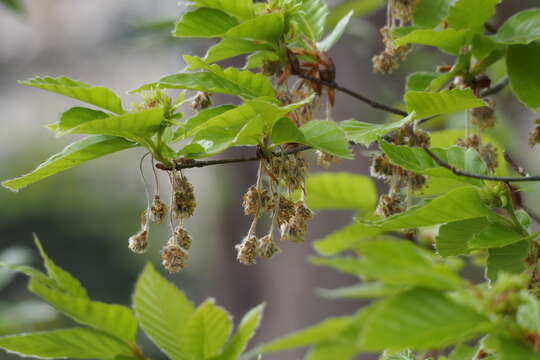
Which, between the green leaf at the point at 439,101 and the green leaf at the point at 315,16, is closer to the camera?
the green leaf at the point at 439,101

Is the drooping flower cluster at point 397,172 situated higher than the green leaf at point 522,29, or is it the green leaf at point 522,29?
the green leaf at point 522,29

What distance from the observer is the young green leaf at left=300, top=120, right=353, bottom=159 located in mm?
715

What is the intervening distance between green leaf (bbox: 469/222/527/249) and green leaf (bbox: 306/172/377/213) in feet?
1.68

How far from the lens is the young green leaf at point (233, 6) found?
2.63 ft

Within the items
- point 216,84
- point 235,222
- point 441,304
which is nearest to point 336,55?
point 235,222

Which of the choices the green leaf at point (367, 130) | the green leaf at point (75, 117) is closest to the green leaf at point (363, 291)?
the green leaf at point (367, 130)

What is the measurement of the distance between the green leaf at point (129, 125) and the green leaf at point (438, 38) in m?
0.33

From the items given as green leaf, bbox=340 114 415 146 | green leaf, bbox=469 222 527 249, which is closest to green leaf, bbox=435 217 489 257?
green leaf, bbox=469 222 527 249

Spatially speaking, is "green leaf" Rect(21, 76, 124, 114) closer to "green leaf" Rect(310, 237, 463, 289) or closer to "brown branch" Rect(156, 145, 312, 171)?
"brown branch" Rect(156, 145, 312, 171)

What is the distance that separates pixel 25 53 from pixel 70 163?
903 centimetres

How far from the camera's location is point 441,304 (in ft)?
1.61

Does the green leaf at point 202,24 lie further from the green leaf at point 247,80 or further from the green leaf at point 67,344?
the green leaf at point 67,344

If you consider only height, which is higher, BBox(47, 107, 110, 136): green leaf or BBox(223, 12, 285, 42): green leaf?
BBox(223, 12, 285, 42): green leaf

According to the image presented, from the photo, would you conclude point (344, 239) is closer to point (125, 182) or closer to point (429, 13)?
point (429, 13)
